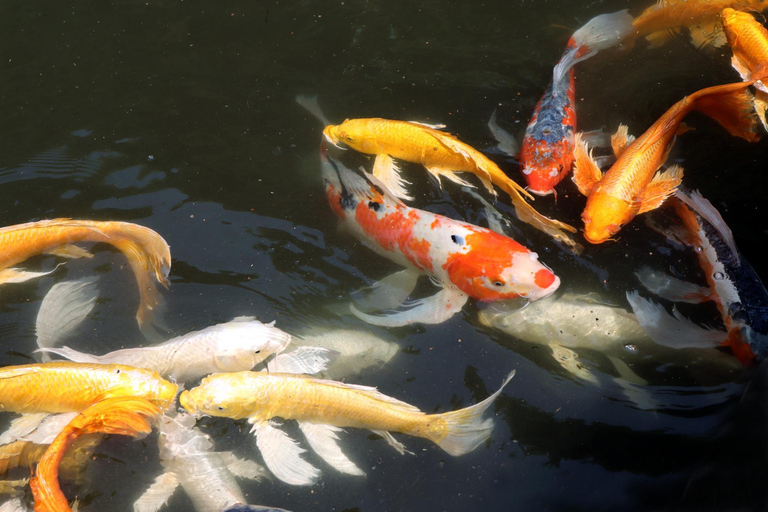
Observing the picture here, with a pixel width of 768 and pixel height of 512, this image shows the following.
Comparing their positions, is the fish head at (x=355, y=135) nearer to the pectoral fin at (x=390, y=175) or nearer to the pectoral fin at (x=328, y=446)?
the pectoral fin at (x=390, y=175)

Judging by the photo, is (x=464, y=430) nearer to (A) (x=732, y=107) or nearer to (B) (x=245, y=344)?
(B) (x=245, y=344)

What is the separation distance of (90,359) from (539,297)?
9.02 feet

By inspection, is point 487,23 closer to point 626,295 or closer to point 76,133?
point 626,295

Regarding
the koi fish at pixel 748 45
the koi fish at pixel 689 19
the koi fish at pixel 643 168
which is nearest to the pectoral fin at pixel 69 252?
the koi fish at pixel 643 168

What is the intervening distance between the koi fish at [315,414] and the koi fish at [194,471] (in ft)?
0.61

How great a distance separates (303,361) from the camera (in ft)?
10.9

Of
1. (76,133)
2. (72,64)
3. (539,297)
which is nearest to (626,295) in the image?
(539,297)

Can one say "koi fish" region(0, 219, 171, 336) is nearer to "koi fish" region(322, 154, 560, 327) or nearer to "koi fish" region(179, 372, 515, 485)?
"koi fish" region(179, 372, 515, 485)

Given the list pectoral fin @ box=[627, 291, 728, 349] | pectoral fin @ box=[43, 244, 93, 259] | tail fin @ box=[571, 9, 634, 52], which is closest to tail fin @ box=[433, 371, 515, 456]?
pectoral fin @ box=[627, 291, 728, 349]

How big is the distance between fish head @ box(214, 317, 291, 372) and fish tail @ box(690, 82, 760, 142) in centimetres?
307

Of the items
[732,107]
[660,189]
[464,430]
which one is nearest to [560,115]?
[660,189]

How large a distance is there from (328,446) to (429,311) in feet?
3.34

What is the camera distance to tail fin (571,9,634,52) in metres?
4.24

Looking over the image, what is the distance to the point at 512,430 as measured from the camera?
318 cm
